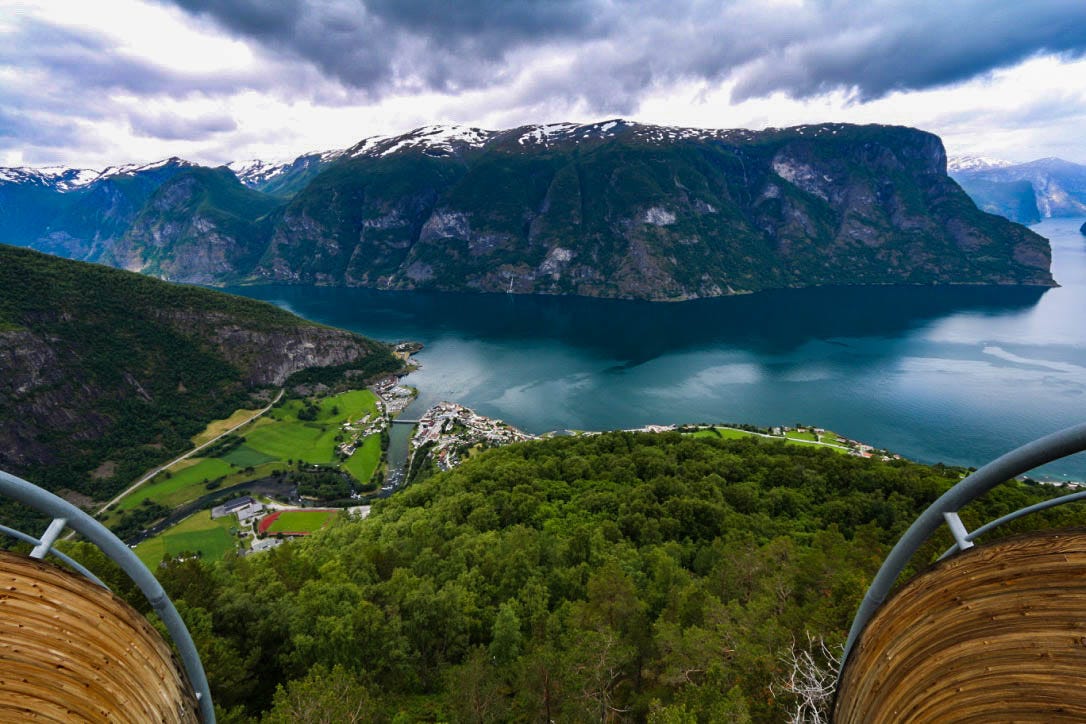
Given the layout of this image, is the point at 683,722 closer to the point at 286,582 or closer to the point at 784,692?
the point at 784,692

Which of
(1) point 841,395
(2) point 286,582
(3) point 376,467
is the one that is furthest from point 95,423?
(1) point 841,395

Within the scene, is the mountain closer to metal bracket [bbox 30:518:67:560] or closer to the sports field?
the sports field

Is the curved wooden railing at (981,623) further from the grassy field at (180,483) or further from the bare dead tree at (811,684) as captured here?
the grassy field at (180,483)

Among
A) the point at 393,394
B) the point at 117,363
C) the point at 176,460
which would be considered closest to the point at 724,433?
the point at 393,394

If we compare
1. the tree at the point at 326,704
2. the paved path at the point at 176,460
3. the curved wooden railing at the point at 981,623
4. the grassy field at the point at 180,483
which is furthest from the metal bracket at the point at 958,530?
the paved path at the point at 176,460

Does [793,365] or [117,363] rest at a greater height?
[117,363]

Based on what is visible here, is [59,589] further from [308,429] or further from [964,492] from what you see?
[308,429]

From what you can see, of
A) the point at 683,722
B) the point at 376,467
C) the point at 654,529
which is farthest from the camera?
the point at 376,467

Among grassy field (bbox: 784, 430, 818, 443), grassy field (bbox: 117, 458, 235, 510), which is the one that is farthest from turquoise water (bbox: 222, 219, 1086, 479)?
grassy field (bbox: 117, 458, 235, 510)
